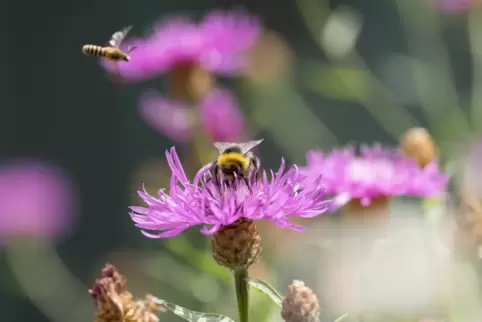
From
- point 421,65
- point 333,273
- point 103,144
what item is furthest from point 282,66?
point 103,144

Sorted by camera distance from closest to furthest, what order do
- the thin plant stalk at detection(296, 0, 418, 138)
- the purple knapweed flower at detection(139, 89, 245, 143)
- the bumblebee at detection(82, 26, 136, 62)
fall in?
the bumblebee at detection(82, 26, 136, 62), the purple knapweed flower at detection(139, 89, 245, 143), the thin plant stalk at detection(296, 0, 418, 138)

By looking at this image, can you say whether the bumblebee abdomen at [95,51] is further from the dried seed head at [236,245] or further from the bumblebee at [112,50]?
the dried seed head at [236,245]

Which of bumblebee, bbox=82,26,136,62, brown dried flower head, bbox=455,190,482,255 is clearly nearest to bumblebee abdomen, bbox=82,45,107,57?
bumblebee, bbox=82,26,136,62

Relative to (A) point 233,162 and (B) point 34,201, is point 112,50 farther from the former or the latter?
(B) point 34,201

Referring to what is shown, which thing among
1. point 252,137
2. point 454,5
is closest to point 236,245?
point 252,137

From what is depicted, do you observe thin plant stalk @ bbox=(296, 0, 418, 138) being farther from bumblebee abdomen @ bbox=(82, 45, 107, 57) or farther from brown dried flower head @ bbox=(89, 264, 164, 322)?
brown dried flower head @ bbox=(89, 264, 164, 322)

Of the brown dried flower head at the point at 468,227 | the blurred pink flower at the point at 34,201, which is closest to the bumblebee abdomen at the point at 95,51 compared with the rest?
the brown dried flower head at the point at 468,227
